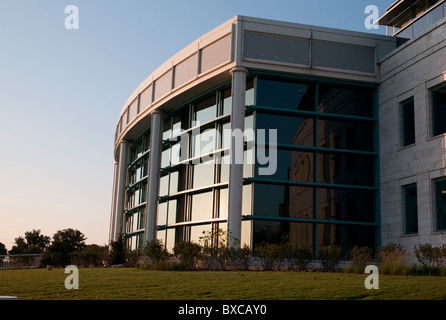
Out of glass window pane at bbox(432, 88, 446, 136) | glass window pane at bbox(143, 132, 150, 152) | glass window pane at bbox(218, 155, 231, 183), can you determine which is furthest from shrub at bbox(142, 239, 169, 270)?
glass window pane at bbox(143, 132, 150, 152)

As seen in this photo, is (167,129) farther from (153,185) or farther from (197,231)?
(197,231)

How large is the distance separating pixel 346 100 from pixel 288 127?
3552mm

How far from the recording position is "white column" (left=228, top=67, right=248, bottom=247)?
2242 centimetres

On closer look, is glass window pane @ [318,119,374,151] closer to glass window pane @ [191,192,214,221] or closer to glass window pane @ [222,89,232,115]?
glass window pane @ [222,89,232,115]

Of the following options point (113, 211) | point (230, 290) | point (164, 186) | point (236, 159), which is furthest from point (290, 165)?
point (113, 211)

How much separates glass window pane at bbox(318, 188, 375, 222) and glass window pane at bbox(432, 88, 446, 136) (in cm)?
503

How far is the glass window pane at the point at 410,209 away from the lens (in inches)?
874

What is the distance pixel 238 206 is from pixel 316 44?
349 inches

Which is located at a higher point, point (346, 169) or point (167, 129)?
point (167, 129)

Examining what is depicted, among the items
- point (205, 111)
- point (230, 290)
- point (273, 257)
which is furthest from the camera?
point (205, 111)

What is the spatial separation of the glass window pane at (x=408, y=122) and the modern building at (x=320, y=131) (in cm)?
5

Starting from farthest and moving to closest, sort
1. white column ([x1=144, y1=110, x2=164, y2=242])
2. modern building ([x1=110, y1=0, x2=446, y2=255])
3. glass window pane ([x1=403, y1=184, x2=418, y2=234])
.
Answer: white column ([x1=144, y1=110, x2=164, y2=242]) < modern building ([x1=110, y1=0, x2=446, y2=255]) < glass window pane ([x1=403, y1=184, x2=418, y2=234])

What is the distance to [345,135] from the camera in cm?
2556
